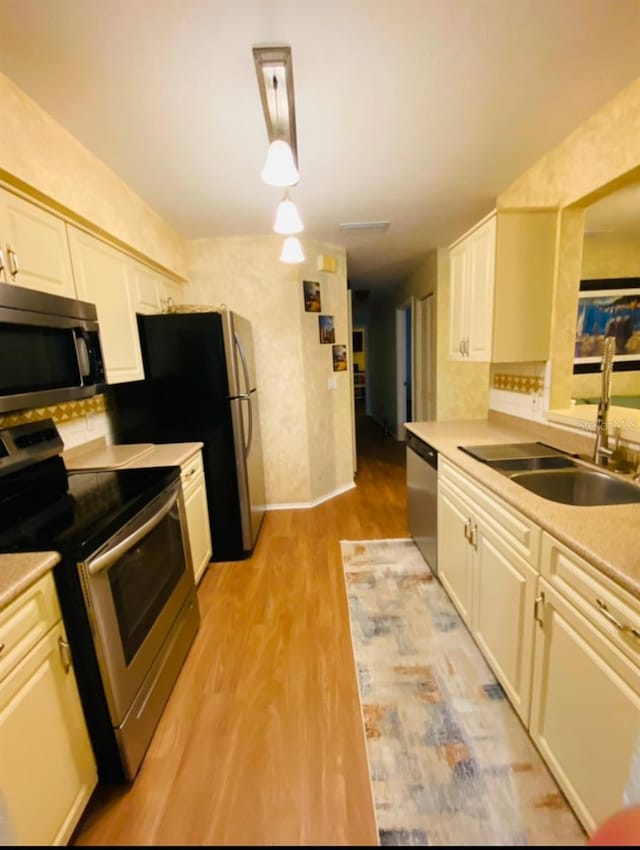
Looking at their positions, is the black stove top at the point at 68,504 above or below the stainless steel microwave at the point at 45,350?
below

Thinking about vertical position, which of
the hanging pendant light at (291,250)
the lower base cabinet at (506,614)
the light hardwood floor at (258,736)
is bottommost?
the light hardwood floor at (258,736)

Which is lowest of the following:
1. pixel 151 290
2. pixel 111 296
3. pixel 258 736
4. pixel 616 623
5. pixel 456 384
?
pixel 258 736

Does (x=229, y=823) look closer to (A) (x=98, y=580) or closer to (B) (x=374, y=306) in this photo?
(A) (x=98, y=580)

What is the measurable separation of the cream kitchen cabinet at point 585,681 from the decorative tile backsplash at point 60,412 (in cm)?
199

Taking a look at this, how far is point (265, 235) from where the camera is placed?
3109 mm

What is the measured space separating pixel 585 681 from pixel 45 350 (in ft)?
7.02

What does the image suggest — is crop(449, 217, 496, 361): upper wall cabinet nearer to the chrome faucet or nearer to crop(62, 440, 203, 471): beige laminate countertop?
the chrome faucet

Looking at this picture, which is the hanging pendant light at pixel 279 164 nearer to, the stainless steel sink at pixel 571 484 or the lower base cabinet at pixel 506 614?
the stainless steel sink at pixel 571 484

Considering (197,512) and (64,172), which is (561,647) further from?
(64,172)

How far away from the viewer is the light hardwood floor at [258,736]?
44.3 inches

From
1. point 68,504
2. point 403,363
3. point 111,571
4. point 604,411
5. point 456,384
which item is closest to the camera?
point 111,571

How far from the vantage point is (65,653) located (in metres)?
1.10

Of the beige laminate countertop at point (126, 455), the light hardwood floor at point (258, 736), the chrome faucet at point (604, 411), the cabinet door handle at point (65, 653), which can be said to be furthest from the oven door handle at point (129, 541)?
the chrome faucet at point (604, 411)

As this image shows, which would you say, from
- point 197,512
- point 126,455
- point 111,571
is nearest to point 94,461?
point 126,455
